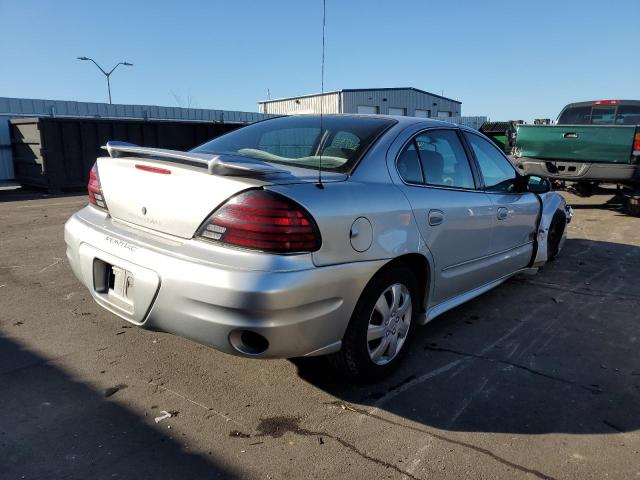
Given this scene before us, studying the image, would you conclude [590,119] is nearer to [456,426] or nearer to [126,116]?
[456,426]

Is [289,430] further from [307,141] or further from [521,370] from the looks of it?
[307,141]

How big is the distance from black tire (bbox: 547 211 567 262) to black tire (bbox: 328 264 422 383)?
3242 millimetres

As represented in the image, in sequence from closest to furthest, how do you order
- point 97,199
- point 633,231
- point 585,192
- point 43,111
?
point 97,199
point 633,231
point 585,192
point 43,111

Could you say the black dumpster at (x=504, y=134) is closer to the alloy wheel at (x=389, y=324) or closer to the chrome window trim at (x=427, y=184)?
the chrome window trim at (x=427, y=184)

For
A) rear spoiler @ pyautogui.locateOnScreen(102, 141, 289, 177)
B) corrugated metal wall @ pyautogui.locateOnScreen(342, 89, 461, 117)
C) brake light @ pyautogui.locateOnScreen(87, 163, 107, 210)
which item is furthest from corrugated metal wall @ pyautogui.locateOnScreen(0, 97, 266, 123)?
rear spoiler @ pyautogui.locateOnScreen(102, 141, 289, 177)

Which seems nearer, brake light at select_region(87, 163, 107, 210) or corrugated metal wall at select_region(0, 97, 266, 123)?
brake light at select_region(87, 163, 107, 210)

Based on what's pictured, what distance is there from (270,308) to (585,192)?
9915 millimetres

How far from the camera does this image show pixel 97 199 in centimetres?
327

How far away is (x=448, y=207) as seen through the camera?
3.40 meters

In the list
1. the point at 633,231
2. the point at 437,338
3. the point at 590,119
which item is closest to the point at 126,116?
the point at 590,119

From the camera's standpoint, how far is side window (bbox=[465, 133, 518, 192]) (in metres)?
4.11

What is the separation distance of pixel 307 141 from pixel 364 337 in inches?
52.3

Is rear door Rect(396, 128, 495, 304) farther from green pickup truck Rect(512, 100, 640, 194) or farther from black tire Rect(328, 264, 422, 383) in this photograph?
green pickup truck Rect(512, 100, 640, 194)

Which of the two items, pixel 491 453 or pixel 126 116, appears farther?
pixel 126 116
